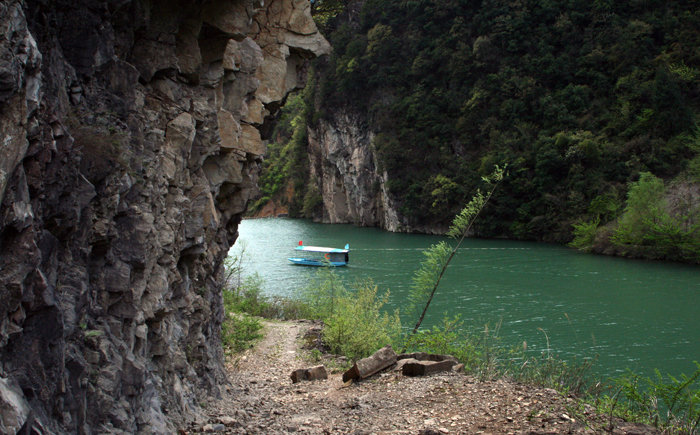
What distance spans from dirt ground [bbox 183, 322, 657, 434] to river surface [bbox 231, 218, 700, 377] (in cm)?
266

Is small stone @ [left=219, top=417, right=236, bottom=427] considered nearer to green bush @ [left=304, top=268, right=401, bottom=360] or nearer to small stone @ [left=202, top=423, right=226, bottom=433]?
small stone @ [left=202, top=423, right=226, bottom=433]

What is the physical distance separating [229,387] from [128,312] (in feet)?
14.9

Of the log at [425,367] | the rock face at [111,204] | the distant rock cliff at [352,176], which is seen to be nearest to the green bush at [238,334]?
the rock face at [111,204]

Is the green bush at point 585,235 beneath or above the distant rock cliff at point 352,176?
beneath

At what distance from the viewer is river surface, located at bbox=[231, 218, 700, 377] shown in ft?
56.5

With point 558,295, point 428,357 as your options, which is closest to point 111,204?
point 428,357

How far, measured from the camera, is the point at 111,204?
505 centimetres

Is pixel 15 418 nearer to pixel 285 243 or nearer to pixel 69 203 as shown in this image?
pixel 69 203

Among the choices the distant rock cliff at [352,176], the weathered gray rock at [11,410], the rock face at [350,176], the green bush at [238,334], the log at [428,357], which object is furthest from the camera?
the rock face at [350,176]

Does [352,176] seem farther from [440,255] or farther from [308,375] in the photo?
[308,375]

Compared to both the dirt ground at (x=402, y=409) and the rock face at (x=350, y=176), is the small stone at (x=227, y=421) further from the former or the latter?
the rock face at (x=350, y=176)

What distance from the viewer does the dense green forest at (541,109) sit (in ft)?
129

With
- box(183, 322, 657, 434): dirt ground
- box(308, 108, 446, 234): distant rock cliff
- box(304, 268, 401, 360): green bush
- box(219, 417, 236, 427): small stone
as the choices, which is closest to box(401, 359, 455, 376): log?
box(183, 322, 657, 434): dirt ground

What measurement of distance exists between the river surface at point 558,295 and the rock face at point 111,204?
6459 millimetres
